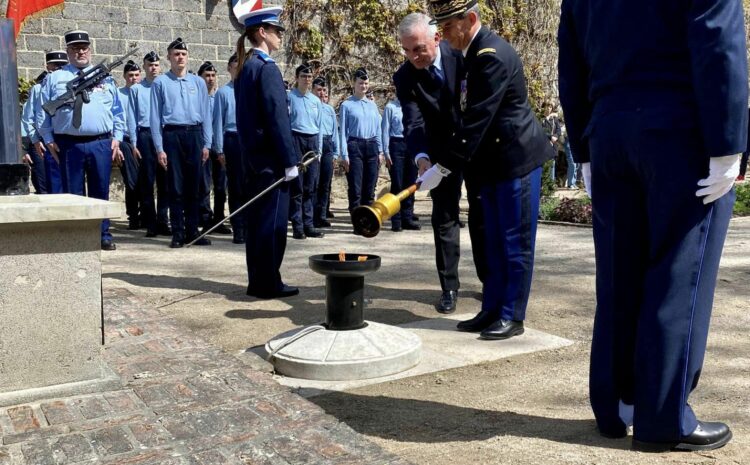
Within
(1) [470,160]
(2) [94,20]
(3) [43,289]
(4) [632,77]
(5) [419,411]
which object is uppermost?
(2) [94,20]

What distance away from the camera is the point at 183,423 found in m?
3.56

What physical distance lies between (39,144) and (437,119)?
5879 mm

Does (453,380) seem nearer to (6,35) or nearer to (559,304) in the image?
(559,304)

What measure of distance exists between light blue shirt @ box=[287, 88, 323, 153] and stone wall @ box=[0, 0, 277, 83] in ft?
9.79

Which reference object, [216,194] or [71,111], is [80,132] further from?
[216,194]

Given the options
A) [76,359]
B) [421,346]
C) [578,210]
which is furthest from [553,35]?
[76,359]

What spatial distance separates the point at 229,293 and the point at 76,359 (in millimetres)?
2646

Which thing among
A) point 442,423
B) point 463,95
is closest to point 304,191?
point 463,95

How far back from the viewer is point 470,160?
17.1 ft

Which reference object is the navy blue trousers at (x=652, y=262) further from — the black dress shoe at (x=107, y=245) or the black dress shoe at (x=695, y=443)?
the black dress shoe at (x=107, y=245)

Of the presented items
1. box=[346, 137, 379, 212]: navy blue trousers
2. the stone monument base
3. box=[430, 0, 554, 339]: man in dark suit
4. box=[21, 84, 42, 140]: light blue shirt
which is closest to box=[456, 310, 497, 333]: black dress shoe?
box=[430, 0, 554, 339]: man in dark suit

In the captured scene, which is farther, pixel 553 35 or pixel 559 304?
pixel 553 35

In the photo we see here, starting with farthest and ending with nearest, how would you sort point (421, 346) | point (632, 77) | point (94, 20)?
point (94, 20), point (421, 346), point (632, 77)

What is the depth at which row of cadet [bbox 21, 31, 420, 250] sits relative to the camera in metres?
8.87
